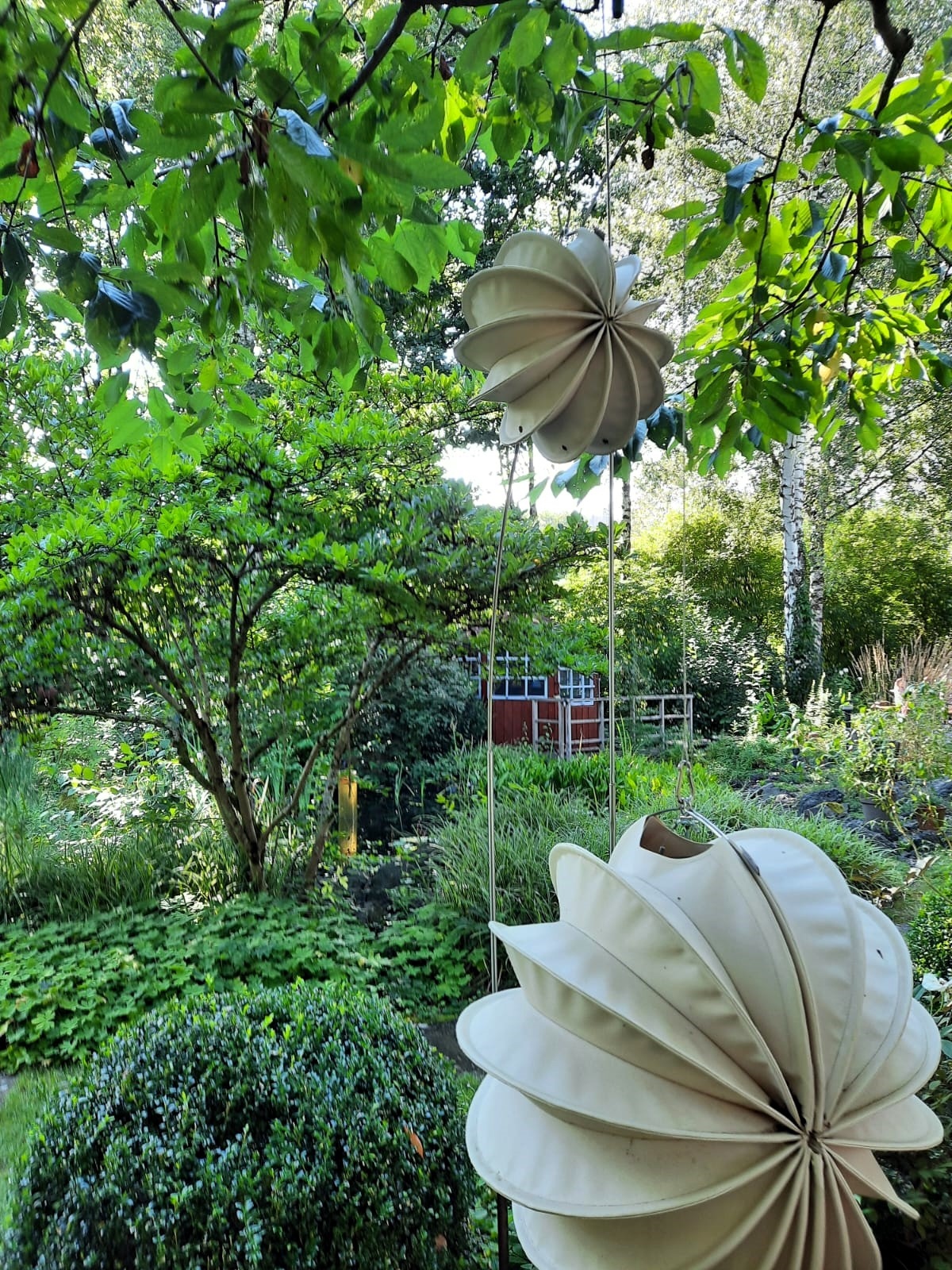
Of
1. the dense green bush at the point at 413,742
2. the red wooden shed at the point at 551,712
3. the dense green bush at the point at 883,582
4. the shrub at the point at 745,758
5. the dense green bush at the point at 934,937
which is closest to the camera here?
the dense green bush at the point at 934,937

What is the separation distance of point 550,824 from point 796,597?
4886 millimetres

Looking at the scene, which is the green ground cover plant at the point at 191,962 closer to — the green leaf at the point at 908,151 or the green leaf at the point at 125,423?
the green leaf at the point at 125,423

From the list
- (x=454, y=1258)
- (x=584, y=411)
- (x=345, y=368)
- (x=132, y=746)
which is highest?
(x=345, y=368)

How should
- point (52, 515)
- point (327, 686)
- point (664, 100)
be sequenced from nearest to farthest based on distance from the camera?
1. point (664, 100)
2. point (52, 515)
3. point (327, 686)

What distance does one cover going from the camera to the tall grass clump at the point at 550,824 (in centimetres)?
338

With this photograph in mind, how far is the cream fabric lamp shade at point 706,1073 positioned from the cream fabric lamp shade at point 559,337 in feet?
1.54

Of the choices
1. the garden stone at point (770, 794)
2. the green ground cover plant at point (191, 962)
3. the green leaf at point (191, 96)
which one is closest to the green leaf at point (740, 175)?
the green leaf at point (191, 96)

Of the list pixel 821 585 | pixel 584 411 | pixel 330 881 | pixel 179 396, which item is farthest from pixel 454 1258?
pixel 821 585

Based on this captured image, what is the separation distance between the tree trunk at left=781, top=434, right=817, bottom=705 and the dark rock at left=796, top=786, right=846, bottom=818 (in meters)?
2.43

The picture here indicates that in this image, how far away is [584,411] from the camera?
2.50ft

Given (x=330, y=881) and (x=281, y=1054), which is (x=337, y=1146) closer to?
(x=281, y=1054)

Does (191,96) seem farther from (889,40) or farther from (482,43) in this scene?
(889,40)

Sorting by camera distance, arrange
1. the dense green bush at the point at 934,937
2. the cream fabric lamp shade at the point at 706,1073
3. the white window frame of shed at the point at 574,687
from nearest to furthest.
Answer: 1. the cream fabric lamp shade at the point at 706,1073
2. the dense green bush at the point at 934,937
3. the white window frame of shed at the point at 574,687

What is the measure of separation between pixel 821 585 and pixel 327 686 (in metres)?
6.38
